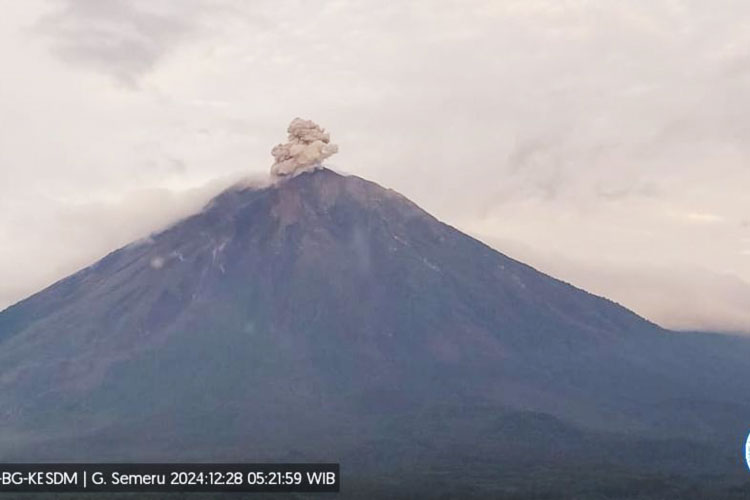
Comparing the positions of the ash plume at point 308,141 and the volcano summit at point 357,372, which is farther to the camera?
the ash plume at point 308,141

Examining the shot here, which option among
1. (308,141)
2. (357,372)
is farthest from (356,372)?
(308,141)

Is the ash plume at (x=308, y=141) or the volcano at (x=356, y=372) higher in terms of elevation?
the ash plume at (x=308, y=141)

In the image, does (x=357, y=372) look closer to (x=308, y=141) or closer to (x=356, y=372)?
(x=356, y=372)

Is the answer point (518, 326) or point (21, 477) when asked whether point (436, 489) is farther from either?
point (518, 326)

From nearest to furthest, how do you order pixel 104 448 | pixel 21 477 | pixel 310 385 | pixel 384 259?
1. pixel 21 477
2. pixel 104 448
3. pixel 310 385
4. pixel 384 259

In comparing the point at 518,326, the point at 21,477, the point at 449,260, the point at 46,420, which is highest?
the point at 449,260

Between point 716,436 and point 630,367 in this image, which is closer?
point 716,436

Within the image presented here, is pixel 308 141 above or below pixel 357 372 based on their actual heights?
above

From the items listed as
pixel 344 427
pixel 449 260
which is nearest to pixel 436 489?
pixel 344 427

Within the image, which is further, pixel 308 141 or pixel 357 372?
pixel 308 141
